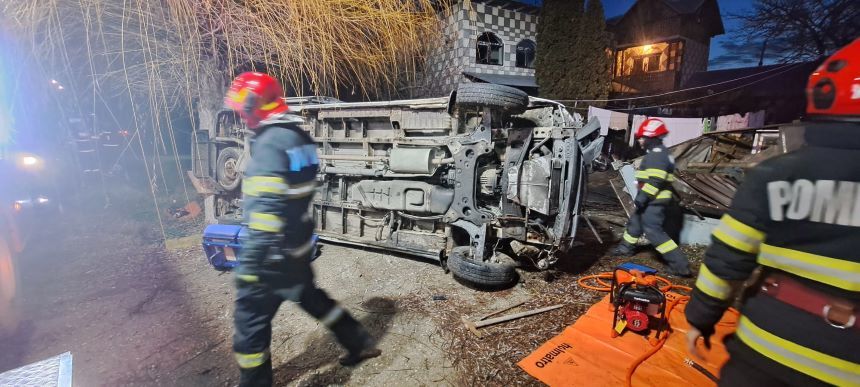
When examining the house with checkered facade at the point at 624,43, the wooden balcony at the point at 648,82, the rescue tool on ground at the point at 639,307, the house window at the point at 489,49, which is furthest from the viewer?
the wooden balcony at the point at 648,82

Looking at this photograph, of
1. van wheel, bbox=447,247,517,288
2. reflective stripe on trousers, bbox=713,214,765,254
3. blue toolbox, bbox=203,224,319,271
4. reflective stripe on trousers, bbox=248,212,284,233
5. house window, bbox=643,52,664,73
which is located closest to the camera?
reflective stripe on trousers, bbox=713,214,765,254

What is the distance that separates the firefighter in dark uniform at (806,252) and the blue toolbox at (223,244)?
370 cm

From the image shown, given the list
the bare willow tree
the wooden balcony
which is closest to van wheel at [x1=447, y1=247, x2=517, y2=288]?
the bare willow tree

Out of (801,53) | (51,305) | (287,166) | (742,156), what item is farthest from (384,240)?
(801,53)

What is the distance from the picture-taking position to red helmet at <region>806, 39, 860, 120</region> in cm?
110

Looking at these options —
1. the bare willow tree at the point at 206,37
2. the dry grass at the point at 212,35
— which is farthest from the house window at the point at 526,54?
the dry grass at the point at 212,35

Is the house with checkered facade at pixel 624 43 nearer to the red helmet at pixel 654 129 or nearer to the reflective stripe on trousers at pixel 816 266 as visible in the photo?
the red helmet at pixel 654 129

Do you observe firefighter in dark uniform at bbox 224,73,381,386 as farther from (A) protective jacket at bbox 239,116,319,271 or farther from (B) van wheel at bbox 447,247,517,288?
(B) van wheel at bbox 447,247,517,288

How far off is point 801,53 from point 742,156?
12.3 metres

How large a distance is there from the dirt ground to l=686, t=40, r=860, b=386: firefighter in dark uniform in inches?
60.0

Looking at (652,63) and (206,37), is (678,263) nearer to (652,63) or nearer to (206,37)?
(206,37)

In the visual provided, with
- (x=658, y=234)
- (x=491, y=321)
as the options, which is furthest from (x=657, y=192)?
(x=491, y=321)

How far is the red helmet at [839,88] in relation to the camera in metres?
1.10

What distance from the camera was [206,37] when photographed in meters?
3.80
